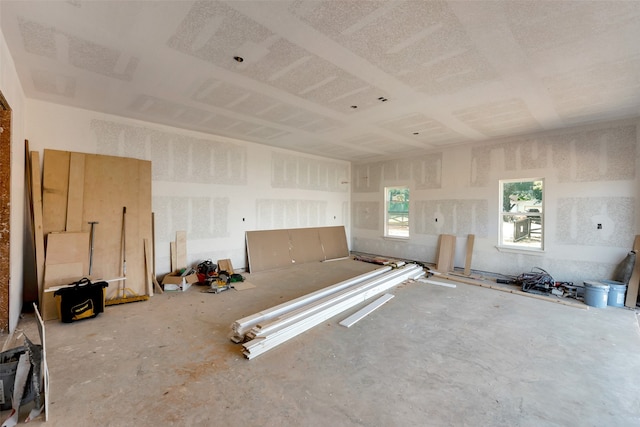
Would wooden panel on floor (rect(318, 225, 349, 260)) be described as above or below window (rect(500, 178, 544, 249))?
below

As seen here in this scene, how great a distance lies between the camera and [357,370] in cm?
244

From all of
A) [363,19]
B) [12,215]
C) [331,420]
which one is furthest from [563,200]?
[12,215]

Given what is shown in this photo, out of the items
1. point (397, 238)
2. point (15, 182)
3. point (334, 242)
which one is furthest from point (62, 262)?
point (397, 238)

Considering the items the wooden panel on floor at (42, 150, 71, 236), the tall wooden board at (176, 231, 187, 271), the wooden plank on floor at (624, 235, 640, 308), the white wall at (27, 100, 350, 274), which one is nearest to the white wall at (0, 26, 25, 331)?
the wooden panel on floor at (42, 150, 71, 236)

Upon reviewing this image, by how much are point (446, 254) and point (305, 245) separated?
3520 millimetres

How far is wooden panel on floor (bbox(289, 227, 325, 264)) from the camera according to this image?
703 centimetres

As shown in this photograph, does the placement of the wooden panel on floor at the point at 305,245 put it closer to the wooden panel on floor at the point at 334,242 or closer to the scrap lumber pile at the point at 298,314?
the wooden panel on floor at the point at 334,242

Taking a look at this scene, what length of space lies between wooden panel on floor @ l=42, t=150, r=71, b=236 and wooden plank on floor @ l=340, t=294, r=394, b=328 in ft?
13.8

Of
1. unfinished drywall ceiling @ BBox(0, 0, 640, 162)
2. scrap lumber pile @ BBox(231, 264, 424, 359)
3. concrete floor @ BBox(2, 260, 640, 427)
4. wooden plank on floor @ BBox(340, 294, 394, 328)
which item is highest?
unfinished drywall ceiling @ BBox(0, 0, 640, 162)

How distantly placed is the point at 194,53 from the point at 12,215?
Answer: 2729mm

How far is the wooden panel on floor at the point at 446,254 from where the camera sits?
642 cm

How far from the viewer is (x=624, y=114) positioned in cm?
428

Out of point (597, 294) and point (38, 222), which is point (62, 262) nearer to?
point (38, 222)

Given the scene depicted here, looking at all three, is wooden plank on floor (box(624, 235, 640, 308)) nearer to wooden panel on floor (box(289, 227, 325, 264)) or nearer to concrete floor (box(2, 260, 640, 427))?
concrete floor (box(2, 260, 640, 427))
